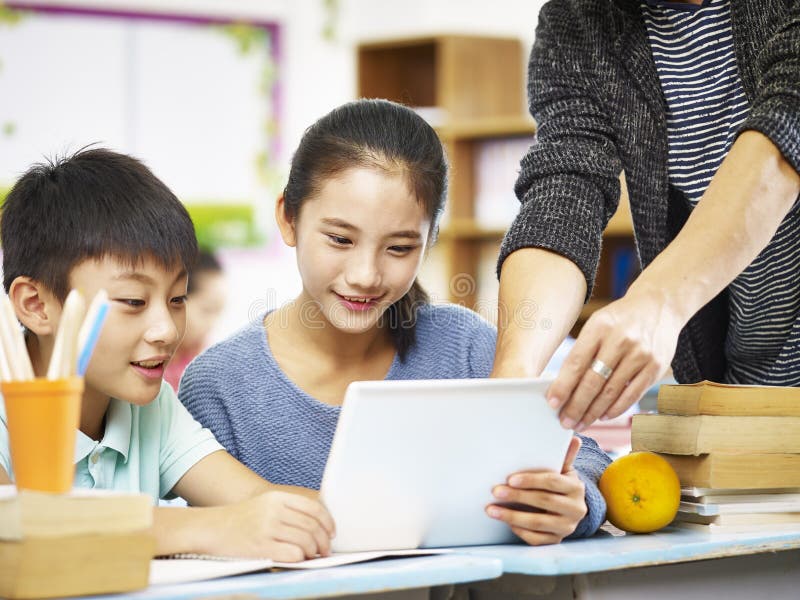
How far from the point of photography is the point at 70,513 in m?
0.78

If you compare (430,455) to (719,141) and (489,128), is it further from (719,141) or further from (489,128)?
(489,128)

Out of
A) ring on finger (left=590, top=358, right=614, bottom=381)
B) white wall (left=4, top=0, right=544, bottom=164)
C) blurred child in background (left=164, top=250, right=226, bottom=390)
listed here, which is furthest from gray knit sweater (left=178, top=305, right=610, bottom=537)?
white wall (left=4, top=0, right=544, bottom=164)

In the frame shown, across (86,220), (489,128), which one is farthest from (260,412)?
(489,128)

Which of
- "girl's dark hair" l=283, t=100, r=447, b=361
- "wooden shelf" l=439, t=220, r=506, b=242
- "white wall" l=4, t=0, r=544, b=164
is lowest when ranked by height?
"girl's dark hair" l=283, t=100, r=447, b=361

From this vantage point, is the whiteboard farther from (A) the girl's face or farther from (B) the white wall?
(A) the girl's face

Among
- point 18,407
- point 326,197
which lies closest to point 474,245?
point 326,197

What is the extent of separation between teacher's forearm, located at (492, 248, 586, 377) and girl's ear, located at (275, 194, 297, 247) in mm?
347

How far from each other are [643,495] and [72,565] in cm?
58

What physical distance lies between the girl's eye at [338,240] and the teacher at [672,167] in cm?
21

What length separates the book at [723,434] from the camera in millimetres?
1137

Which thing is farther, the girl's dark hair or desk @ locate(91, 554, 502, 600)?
the girl's dark hair

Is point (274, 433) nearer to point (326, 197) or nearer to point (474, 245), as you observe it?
point (326, 197)

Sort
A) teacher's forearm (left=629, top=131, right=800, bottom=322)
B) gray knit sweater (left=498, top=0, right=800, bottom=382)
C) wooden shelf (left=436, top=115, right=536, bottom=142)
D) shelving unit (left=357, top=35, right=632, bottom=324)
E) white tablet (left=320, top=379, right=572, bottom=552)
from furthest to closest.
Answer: shelving unit (left=357, top=35, right=632, bottom=324), wooden shelf (left=436, top=115, right=536, bottom=142), gray knit sweater (left=498, top=0, right=800, bottom=382), teacher's forearm (left=629, top=131, right=800, bottom=322), white tablet (left=320, top=379, right=572, bottom=552)

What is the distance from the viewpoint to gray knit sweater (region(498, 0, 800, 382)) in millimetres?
1301
